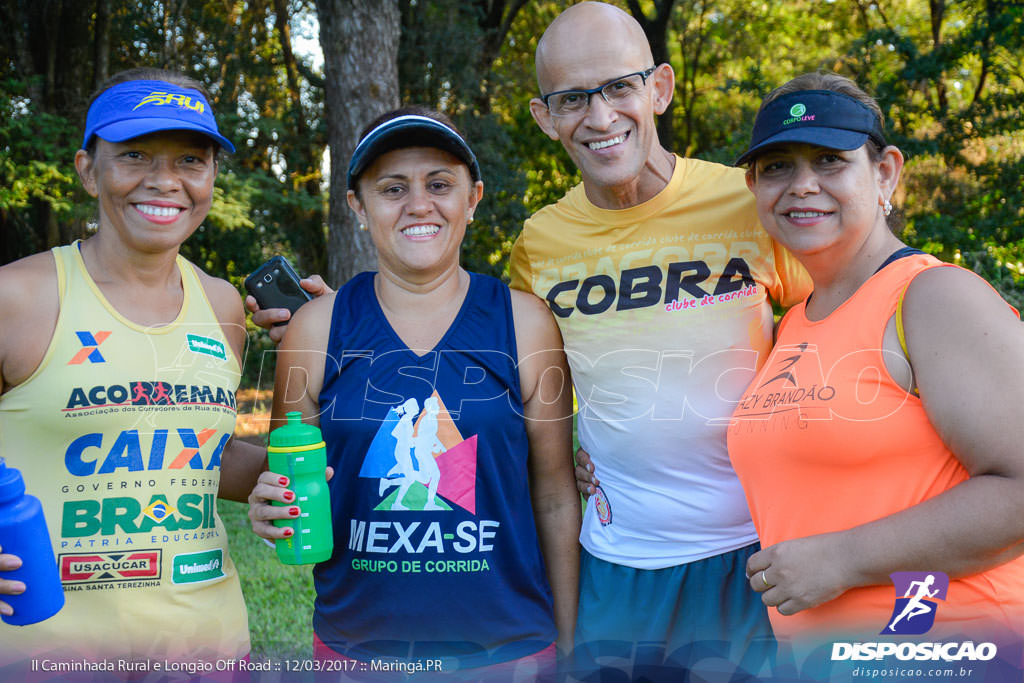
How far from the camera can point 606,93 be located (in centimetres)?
290

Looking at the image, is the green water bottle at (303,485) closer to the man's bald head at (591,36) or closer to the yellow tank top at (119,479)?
the yellow tank top at (119,479)

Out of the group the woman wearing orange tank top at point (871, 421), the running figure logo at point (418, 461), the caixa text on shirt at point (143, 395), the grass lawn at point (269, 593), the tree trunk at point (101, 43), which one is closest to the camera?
the woman wearing orange tank top at point (871, 421)

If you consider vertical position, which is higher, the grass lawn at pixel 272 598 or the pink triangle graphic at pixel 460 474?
the pink triangle graphic at pixel 460 474

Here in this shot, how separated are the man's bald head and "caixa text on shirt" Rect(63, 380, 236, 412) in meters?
1.62

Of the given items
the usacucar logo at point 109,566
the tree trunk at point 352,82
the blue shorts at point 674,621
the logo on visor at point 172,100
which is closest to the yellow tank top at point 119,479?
the usacucar logo at point 109,566

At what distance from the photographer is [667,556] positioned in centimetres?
284

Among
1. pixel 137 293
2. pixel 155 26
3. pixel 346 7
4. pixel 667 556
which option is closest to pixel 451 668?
pixel 667 556

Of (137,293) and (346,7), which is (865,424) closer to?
(137,293)

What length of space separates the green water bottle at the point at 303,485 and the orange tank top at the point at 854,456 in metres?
1.27

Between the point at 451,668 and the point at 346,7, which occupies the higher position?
the point at 346,7

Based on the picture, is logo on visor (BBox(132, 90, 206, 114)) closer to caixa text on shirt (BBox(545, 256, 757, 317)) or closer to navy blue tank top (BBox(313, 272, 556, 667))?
navy blue tank top (BBox(313, 272, 556, 667))

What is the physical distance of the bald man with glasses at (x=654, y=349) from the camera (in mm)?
2816

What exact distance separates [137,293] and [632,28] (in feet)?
6.35

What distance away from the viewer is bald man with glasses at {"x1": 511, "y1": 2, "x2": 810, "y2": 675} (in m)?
2.82
